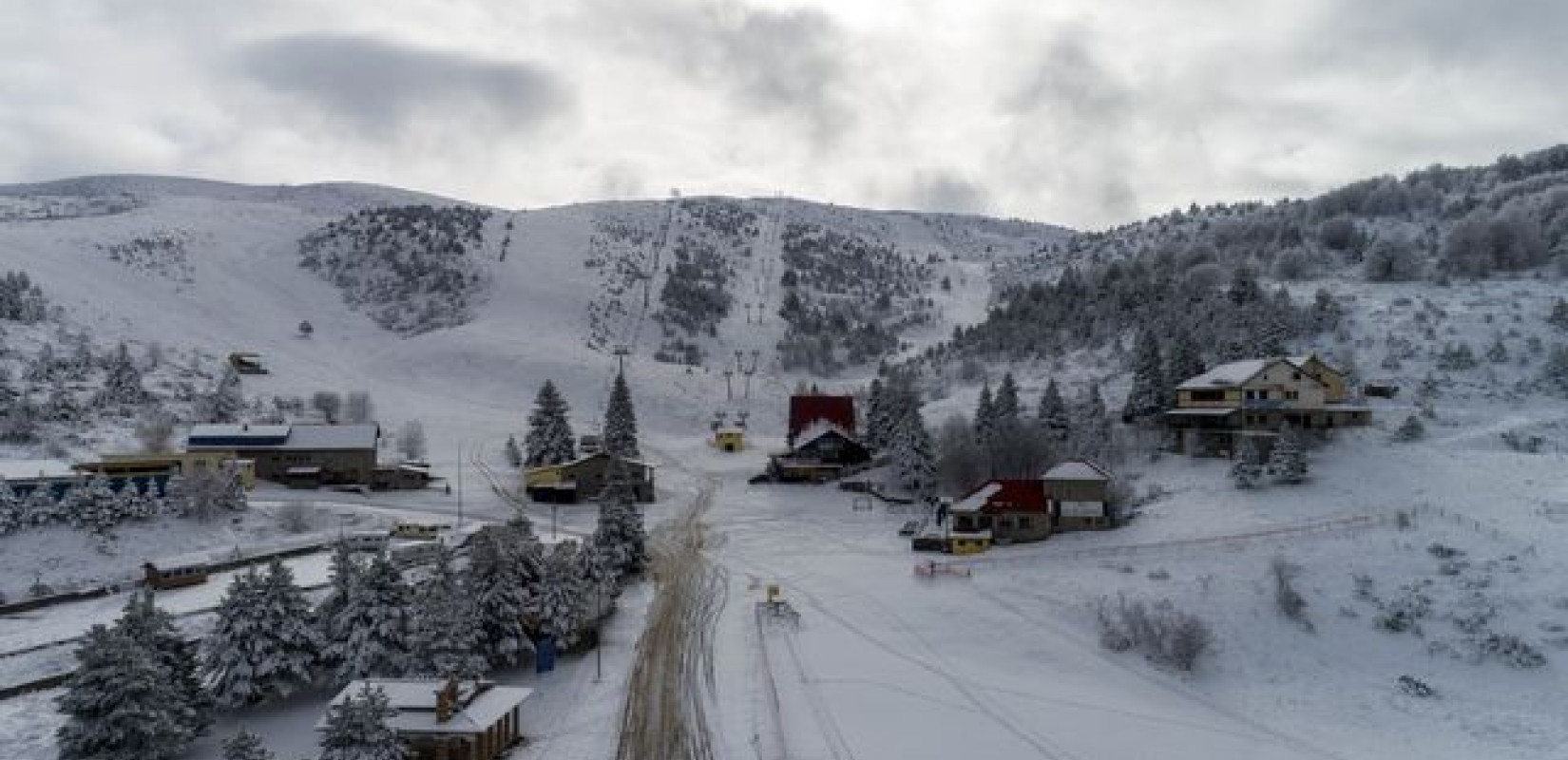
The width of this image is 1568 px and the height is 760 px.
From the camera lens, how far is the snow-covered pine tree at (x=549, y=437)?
276 ft

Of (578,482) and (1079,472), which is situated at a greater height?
(1079,472)

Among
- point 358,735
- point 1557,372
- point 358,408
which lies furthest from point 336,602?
point 1557,372

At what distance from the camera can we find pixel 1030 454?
217 feet

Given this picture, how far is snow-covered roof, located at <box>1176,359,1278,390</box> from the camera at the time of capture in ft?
203

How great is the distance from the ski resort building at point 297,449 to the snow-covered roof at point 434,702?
4420cm

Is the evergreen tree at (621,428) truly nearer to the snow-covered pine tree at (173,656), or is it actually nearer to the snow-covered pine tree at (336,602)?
the snow-covered pine tree at (336,602)

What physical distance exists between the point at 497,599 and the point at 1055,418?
136 feet

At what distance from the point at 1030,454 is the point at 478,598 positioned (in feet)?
122

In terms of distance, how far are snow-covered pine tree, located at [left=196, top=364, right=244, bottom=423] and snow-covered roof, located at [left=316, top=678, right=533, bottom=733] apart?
60995 millimetres

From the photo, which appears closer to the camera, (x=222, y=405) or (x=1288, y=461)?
(x=1288, y=461)

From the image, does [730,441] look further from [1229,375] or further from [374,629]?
[374,629]

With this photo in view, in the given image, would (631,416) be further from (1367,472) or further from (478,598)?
(1367,472)

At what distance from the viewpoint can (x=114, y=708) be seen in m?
30.8

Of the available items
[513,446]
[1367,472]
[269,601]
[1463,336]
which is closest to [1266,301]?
[1463,336]
